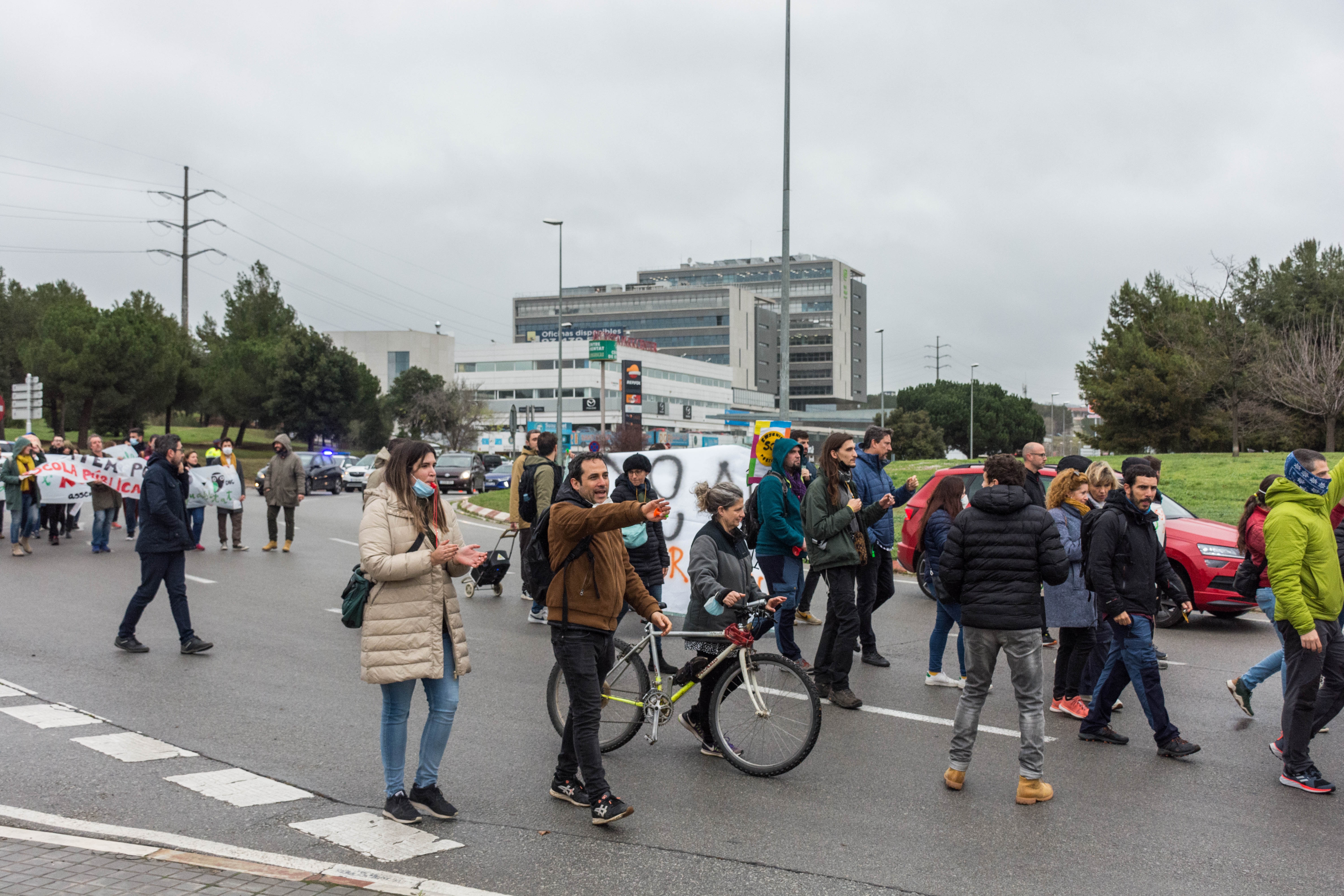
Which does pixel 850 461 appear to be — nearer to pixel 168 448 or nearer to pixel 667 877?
pixel 667 877

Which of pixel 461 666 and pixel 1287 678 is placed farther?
pixel 1287 678

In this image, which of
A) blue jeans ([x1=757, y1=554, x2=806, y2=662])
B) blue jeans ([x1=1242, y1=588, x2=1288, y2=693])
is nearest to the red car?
blue jeans ([x1=757, y1=554, x2=806, y2=662])

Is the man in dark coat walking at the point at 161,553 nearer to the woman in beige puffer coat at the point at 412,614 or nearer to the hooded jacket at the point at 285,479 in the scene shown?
the woman in beige puffer coat at the point at 412,614

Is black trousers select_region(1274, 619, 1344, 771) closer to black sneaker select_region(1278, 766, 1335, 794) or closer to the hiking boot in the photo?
black sneaker select_region(1278, 766, 1335, 794)

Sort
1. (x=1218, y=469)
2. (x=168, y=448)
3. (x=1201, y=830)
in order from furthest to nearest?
(x=1218, y=469) < (x=168, y=448) < (x=1201, y=830)

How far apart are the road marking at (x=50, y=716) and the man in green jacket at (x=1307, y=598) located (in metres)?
7.26

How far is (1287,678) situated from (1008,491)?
1.99 meters

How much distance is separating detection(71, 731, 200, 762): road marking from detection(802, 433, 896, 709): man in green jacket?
4.20 metres

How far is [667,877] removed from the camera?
4387 mm

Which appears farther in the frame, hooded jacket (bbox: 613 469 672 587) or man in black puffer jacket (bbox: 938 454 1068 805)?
hooded jacket (bbox: 613 469 672 587)

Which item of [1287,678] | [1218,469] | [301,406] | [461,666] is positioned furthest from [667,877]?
[301,406]

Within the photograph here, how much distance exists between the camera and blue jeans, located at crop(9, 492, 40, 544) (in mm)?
16609

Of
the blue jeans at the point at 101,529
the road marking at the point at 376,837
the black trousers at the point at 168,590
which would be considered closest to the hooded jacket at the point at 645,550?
the road marking at the point at 376,837

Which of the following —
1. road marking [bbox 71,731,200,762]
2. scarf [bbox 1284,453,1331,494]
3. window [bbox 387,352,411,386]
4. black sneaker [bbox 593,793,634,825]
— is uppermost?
window [bbox 387,352,411,386]
